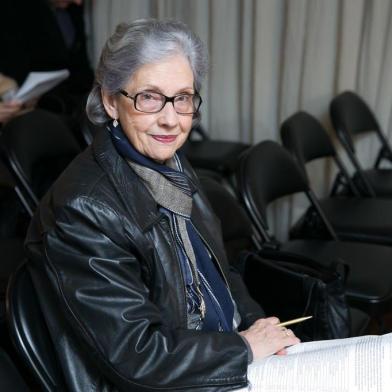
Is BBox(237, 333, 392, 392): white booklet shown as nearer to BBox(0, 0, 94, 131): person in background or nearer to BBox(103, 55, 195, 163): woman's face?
BBox(103, 55, 195, 163): woman's face

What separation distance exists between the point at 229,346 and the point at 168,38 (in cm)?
60

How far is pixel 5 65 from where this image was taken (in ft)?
8.68

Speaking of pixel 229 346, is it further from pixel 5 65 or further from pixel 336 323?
pixel 5 65

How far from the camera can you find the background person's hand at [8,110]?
2236mm

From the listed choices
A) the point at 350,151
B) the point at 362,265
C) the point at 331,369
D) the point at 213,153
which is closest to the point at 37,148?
the point at 213,153

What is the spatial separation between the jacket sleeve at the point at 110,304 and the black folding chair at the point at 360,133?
1.70m

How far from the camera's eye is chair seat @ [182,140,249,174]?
8.95ft

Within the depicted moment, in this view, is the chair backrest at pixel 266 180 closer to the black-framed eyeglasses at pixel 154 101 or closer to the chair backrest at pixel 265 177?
the chair backrest at pixel 265 177

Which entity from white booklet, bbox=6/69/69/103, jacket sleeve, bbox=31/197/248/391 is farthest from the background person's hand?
jacket sleeve, bbox=31/197/248/391

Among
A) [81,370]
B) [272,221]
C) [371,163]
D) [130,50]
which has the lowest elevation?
[272,221]

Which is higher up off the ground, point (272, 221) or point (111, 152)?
point (111, 152)

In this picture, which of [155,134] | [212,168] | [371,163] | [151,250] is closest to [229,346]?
[151,250]

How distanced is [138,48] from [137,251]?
1.26ft

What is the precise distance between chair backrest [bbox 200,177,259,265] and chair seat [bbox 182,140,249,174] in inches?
34.3
